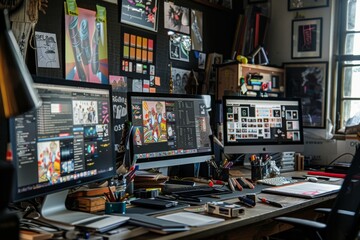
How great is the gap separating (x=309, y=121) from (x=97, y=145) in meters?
2.33

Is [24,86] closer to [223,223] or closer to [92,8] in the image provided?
[223,223]

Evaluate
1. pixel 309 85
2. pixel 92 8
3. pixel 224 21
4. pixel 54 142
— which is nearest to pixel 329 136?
pixel 309 85

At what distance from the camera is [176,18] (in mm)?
3527

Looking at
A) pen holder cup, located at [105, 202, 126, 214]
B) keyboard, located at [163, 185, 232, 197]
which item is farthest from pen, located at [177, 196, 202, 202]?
pen holder cup, located at [105, 202, 126, 214]

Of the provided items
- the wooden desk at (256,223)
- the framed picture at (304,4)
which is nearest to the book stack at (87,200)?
the wooden desk at (256,223)

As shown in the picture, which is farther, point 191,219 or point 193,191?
point 193,191

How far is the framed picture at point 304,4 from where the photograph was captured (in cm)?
384

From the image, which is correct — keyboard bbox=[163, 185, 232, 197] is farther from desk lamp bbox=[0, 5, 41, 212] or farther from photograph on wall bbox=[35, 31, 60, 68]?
desk lamp bbox=[0, 5, 41, 212]

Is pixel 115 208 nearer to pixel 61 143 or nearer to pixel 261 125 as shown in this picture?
pixel 61 143

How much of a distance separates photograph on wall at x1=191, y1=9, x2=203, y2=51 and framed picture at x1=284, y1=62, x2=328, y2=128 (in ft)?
2.63

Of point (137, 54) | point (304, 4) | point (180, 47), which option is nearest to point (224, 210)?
point (137, 54)

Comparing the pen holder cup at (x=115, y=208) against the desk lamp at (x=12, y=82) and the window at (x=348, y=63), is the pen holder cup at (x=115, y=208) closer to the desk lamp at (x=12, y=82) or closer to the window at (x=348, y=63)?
the desk lamp at (x=12, y=82)

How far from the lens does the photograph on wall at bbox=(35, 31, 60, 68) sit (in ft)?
8.29

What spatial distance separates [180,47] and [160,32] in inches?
9.0
